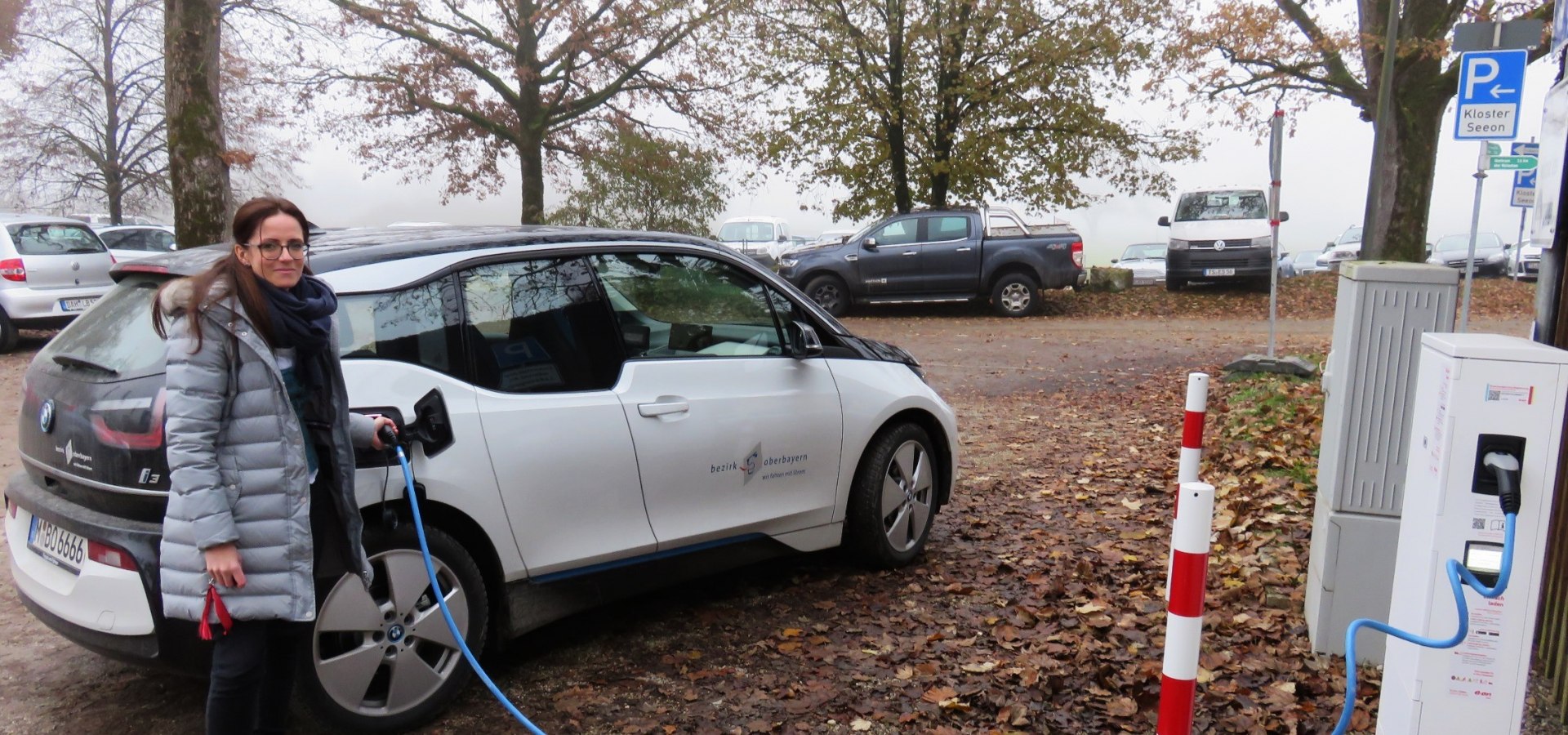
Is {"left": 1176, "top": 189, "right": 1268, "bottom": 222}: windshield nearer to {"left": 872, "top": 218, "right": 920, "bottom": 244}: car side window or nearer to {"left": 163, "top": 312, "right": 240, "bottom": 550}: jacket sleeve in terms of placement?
{"left": 872, "top": 218, "right": 920, "bottom": 244}: car side window

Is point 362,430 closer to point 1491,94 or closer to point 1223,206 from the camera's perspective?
point 1491,94

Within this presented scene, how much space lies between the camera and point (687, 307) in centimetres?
461

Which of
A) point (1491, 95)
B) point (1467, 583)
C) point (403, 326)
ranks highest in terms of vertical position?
point (1491, 95)

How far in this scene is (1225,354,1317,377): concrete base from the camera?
1020 cm

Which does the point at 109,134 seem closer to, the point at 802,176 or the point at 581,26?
the point at 581,26

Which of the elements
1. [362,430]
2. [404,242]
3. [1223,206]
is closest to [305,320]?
[362,430]

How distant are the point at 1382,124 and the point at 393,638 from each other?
13.1 metres

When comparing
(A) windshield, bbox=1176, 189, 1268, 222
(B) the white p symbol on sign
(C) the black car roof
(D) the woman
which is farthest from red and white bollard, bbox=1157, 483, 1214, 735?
(A) windshield, bbox=1176, 189, 1268, 222

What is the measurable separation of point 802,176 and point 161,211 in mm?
26803

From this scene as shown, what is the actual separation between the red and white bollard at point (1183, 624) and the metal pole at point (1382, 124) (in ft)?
36.0

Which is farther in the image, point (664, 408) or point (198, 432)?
point (664, 408)

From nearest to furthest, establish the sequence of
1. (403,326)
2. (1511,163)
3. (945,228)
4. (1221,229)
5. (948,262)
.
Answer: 1. (403,326)
2. (1511,163)
3. (948,262)
4. (945,228)
5. (1221,229)

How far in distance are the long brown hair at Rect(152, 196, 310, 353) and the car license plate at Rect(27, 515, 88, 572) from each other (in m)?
0.93

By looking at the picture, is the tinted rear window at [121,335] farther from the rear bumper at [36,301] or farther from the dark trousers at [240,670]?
the rear bumper at [36,301]
